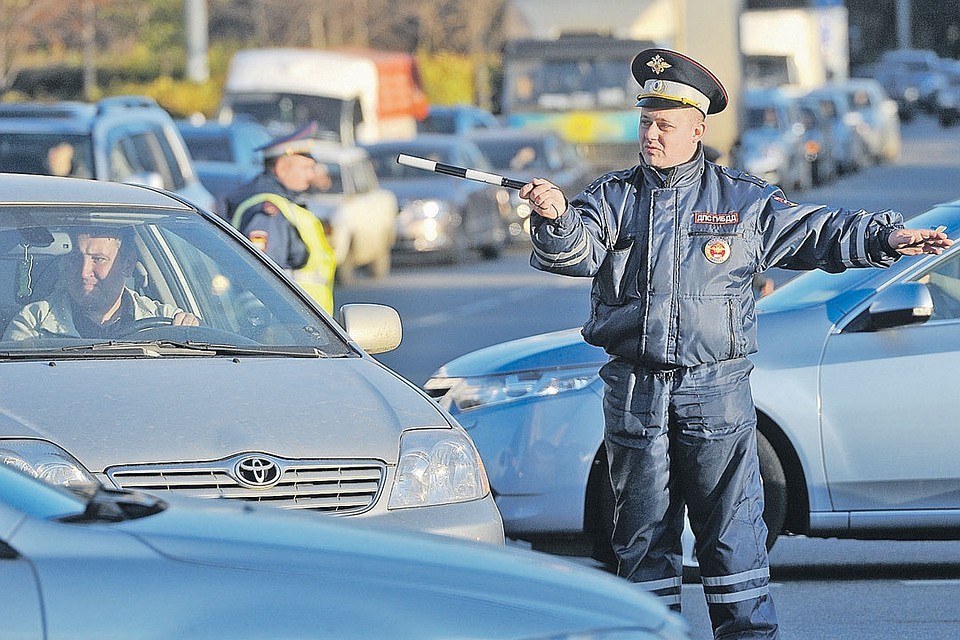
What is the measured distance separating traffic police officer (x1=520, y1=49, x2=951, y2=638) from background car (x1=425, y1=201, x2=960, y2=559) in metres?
1.56

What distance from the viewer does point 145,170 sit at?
13.6 meters

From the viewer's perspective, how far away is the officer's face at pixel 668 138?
5273 millimetres

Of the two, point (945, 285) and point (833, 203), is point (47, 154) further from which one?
point (833, 203)

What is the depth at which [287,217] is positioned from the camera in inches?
359

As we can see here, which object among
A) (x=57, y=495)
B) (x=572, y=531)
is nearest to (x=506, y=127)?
(x=572, y=531)

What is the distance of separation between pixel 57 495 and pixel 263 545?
0.40 metres

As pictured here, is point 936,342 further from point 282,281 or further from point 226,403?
point 226,403

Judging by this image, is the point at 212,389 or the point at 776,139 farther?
A: the point at 776,139

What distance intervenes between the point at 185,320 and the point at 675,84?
5.87 feet

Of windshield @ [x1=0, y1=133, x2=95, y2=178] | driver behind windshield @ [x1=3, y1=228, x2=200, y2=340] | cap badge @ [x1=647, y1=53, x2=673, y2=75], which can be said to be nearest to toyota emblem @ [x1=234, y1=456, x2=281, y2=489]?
driver behind windshield @ [x1=3, y1=228, x2=200, y2=340]

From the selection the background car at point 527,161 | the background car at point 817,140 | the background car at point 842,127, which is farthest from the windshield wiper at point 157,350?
the background car at point 842,127

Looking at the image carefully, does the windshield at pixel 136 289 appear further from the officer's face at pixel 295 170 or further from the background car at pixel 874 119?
the background car at pixel 874 119

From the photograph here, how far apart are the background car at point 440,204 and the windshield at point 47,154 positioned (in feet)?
34.9

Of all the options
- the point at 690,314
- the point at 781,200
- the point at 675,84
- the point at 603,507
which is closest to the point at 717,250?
the point at 690,314
